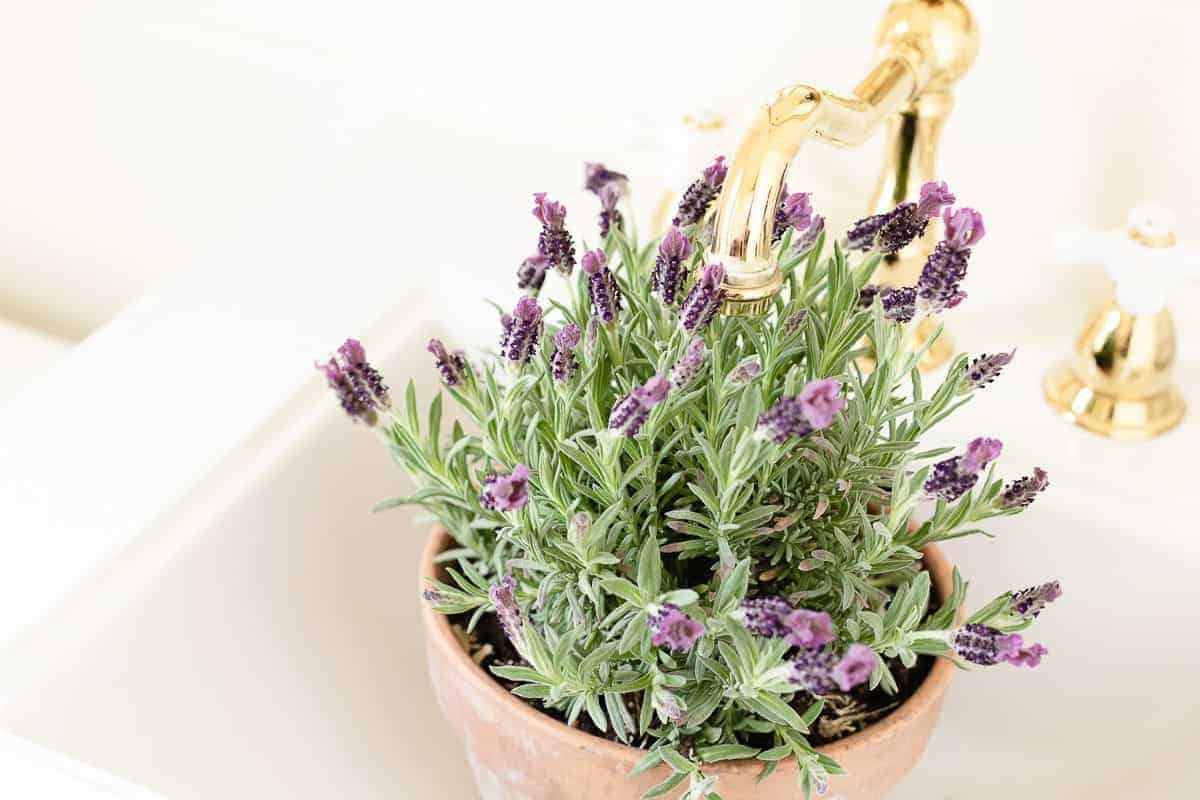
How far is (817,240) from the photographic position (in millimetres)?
493

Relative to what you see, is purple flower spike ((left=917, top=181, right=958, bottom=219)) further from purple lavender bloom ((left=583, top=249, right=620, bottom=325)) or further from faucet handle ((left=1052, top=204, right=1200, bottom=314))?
faucet handle ((left=1052, top=204, right=1200, bottom=314))

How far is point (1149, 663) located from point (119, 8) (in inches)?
36.6

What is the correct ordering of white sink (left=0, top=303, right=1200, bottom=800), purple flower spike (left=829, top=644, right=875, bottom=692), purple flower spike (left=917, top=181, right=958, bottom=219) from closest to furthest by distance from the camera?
purple flower spike (left=829, top=644, right=875, bottom=692) < purple flower spike (left=917, top=181, right=958, bottom=219) < white sink (left=0, top=303, right=1200, bottom=800)

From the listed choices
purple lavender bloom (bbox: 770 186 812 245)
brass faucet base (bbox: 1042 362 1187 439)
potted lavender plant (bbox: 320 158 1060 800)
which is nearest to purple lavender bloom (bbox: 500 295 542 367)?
potted lavender plant (bbox: 320 158 1060 800)

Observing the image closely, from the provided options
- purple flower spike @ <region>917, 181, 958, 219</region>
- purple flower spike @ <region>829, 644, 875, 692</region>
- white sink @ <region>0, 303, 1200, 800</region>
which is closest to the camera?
purple flower spike @ <region>829, 644, 875, 692</region>

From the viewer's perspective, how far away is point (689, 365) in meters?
0.39

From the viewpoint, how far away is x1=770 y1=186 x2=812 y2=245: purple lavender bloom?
1.54 feet

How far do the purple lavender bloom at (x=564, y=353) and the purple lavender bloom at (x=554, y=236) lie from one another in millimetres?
58

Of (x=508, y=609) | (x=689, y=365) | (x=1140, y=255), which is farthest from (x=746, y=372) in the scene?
(x=1140, y=255)

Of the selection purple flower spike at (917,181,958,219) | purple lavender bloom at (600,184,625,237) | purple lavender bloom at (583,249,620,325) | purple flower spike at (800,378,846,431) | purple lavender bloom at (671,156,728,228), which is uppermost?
purple lavender bloom at (600,184,625,237)

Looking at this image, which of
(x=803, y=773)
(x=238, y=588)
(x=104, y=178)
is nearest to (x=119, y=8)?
(x=104, y=178)

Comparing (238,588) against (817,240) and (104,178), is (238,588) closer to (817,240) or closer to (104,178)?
(817,240)

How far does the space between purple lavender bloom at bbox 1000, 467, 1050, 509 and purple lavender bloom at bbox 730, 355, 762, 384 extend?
119 millimetres

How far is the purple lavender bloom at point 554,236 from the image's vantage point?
45cm
